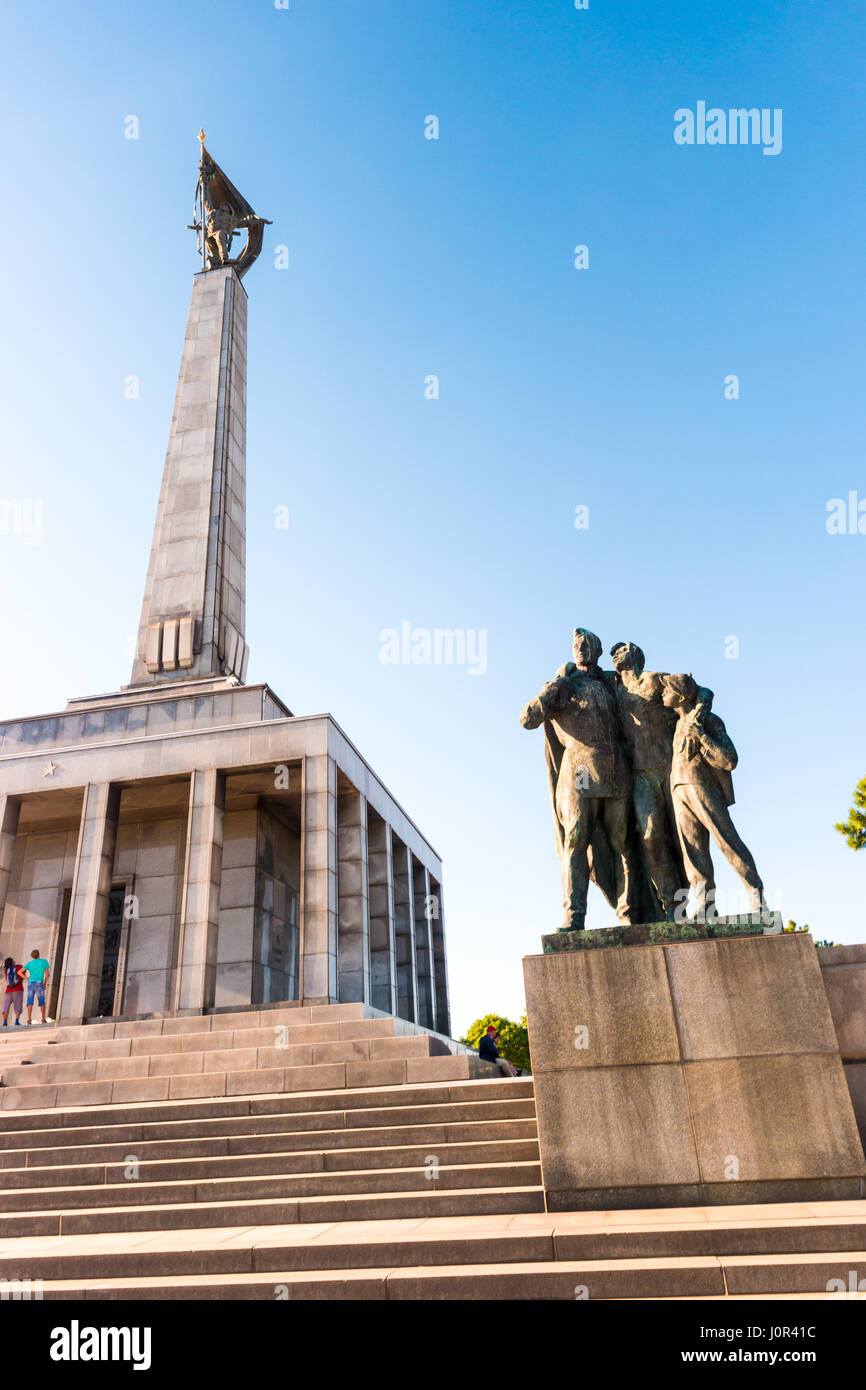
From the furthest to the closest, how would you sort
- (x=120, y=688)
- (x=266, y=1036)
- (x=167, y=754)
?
1. (x=120, y=688)
2. (x=167, y=754)
3. (x=266, y=1036)

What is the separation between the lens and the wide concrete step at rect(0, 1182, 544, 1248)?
7.77 m

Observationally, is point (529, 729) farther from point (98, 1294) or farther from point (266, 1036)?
point (266, 1036)

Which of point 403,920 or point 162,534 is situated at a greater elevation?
point 162,534

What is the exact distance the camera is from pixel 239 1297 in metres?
6.11

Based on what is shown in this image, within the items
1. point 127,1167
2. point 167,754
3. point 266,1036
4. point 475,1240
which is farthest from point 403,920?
point 475,1240

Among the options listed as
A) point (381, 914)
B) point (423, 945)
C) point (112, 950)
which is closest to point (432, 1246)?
point (381, 914)

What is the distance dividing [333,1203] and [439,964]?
24517 mm

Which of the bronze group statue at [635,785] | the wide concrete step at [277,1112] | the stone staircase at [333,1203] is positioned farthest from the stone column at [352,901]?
the bronze group statue at [635,785]

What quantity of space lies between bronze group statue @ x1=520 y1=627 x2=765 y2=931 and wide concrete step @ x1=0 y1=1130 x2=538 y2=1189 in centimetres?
235

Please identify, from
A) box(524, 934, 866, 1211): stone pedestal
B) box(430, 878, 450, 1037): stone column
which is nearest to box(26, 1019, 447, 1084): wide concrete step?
box(524, 934, 866, 1211): stone pedestal

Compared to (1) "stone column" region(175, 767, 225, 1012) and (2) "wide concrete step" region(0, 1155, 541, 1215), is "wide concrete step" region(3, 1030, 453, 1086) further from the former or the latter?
(1) "stone column" region(175, 767, 225, 1012)

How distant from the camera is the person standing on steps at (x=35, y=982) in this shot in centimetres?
2131

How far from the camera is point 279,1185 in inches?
342

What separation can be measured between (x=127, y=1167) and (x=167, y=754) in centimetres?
1411
